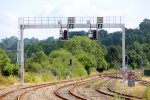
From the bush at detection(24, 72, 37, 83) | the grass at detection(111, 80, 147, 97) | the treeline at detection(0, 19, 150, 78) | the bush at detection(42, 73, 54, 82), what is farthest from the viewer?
the treeline at detection(0, 19, 150, 78)

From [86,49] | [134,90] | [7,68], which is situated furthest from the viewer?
[86,49]

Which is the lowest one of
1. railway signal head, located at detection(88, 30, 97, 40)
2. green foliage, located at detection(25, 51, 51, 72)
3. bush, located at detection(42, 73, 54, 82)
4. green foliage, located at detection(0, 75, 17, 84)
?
bush, located at detection(42, 73, 54, 82)

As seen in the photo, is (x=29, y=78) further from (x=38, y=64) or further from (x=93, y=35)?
(x=93, y=35)

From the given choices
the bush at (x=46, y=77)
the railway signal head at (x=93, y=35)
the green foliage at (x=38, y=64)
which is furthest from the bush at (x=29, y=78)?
the railway signal head at (x=93, y=35)

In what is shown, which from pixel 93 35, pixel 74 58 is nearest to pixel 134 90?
pixel 93 35

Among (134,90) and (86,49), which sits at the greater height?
(86,49)

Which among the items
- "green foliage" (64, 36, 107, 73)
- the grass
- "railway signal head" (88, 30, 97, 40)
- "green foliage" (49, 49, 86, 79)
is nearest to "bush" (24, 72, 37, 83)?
"railway signal head" (88, 30, 97, 40)

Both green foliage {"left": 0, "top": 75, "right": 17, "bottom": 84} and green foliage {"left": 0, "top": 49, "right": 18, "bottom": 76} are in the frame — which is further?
green foliage {"left": 0, "top": 49, "right": 18, "bottom": 76}

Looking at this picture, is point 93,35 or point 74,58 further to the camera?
point 74,58

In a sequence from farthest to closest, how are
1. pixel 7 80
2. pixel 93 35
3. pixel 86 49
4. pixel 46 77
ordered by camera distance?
pixel 86 49
pixel 46 77
pixel 7 80
pixel 93 35

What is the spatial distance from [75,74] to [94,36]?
1342 inches

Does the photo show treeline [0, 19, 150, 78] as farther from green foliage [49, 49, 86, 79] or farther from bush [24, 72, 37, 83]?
bush [24, 72, 37, 83]

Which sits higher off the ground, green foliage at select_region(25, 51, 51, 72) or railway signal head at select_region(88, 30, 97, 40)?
railway signal head at select_region(88, 30, 97, 40)

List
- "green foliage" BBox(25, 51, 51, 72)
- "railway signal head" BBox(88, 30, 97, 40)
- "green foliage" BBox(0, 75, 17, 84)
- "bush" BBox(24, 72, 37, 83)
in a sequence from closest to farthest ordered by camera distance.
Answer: "railway signal head" BBox(88, 30, 97, 40) → "green foliage" BBox(0, 75, 17, 84) → "bush" BBox(24, 72, 37, 83) → "green foliage" BBox(25, 51, 51, 72)
